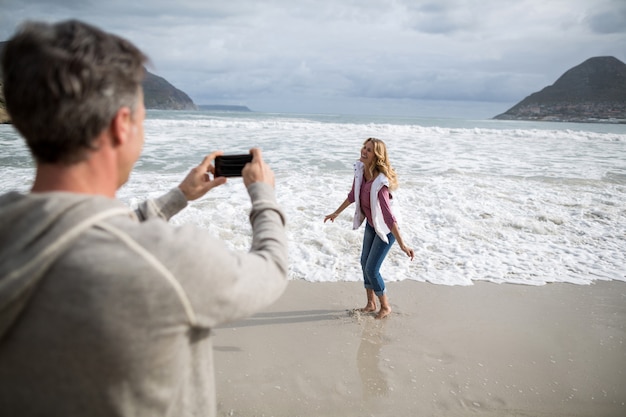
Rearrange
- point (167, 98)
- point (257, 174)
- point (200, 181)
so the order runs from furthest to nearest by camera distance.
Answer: point (167, 98), point (200, 181), point (257, 174)

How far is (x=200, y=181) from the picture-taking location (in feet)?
5.62

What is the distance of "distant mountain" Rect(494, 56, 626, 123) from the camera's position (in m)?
90.8

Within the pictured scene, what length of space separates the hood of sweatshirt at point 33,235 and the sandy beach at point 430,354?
9.06 feet

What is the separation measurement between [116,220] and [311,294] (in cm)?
455

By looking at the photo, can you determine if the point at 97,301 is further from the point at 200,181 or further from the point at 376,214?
the point at 376,214

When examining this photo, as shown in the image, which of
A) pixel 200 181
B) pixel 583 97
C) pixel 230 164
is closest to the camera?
pixel 230 164

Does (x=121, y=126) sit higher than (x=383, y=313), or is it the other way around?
(x=121, y=126)

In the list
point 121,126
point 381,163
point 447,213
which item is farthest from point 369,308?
point 447,213

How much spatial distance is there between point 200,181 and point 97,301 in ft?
2.99

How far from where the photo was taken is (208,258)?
95 cm

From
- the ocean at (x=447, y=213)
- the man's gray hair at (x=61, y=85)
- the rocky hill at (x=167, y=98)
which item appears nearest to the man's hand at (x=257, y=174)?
the man's gray hair at (x=61, y=85)

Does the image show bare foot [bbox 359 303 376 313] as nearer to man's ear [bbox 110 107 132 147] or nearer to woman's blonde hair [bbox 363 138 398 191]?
woman's blonde hair [bbox 363 138 398 191]

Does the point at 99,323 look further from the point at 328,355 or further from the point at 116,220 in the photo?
the point at 328,355

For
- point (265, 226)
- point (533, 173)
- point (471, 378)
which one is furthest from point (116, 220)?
point (533, 173)
